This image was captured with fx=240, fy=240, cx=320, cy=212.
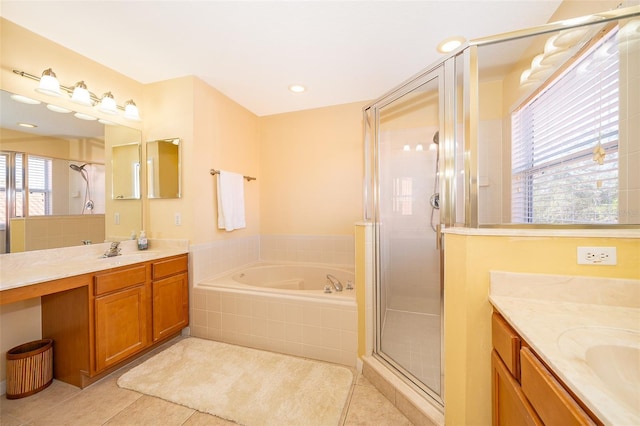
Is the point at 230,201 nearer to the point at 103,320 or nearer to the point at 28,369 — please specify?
the point at 103,320

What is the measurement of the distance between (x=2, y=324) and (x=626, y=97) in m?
3.62

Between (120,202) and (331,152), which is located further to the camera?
(331,152)

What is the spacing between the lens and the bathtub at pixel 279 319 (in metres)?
1.84

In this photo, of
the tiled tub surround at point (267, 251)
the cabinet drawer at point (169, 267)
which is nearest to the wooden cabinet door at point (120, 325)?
the cabinet drawer at point (169, 267)

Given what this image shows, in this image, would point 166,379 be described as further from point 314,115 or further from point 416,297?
point 314,115

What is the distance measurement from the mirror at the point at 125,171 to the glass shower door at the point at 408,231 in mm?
2316

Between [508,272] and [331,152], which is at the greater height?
[331,152]

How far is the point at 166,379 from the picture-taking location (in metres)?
1.68

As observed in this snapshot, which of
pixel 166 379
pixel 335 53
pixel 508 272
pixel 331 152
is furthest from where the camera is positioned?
pixel 331 152

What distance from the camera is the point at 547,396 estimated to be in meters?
0.62

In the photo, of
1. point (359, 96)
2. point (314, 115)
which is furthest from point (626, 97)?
point (314, 115)

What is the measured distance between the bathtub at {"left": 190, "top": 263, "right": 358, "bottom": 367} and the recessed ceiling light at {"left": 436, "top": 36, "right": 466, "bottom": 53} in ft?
6.87

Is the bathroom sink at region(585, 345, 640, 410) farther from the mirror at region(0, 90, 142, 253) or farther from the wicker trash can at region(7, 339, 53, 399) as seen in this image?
the mirror at region(0, 90, 142, 253)

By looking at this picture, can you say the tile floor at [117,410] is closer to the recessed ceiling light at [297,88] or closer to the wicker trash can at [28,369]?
the wicker trash can at [28,369]
